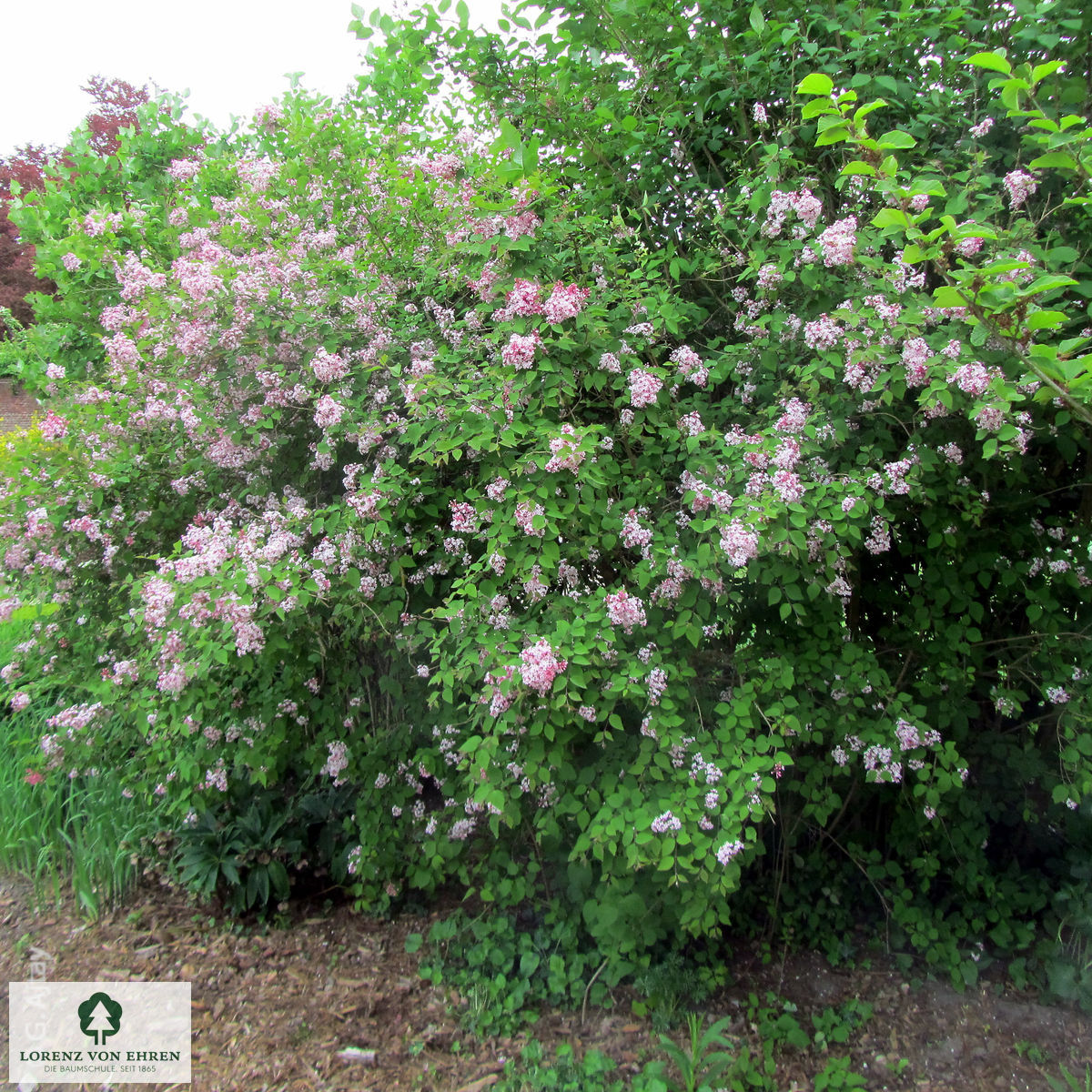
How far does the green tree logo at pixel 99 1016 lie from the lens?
2.59 meters

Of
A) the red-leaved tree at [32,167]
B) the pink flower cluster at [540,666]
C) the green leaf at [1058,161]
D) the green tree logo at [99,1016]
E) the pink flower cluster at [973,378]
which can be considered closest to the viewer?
the green leaf at [1058,161]

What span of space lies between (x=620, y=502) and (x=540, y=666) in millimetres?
616

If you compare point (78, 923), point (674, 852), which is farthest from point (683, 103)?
point (78, 923)

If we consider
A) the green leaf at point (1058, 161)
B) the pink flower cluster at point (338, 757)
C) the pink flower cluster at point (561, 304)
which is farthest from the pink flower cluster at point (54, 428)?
the green leaf at point (1058, 161)

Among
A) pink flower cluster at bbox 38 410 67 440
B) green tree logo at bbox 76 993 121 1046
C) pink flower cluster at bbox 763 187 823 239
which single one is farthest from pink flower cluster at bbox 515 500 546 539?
green tree logo at bbox 76 993 121 1046

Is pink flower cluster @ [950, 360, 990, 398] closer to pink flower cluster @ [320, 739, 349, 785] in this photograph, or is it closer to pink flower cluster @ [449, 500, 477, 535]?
pink flower cluster @ [449, 500, 477, 535]

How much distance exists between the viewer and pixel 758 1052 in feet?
8.02

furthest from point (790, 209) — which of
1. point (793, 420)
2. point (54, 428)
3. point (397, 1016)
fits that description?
point (397, 1016)

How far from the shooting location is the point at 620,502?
228cm

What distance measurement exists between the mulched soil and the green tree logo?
0.41 ft

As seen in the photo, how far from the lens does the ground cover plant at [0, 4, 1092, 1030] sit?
208 cm

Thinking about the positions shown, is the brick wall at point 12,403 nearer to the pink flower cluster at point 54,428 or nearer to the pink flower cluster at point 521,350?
the pink flower cluster at point 54,428

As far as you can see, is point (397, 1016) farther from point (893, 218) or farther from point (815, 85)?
point (815, 85)

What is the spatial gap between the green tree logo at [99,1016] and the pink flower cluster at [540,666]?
2005 mm
